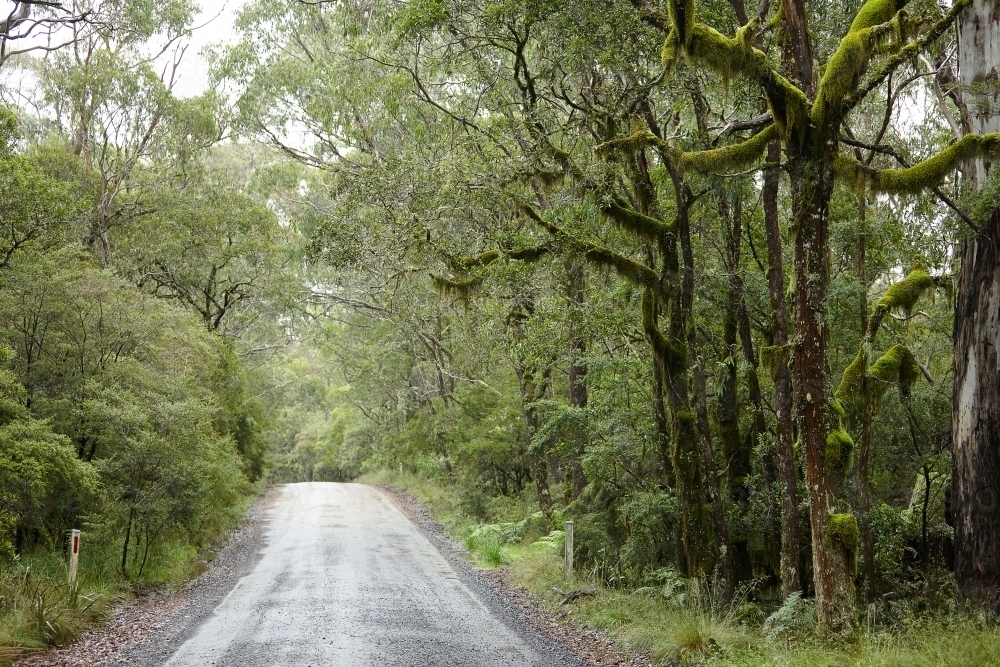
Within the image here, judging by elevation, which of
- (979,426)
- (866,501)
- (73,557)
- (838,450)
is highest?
(979,426)

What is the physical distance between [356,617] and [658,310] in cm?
635

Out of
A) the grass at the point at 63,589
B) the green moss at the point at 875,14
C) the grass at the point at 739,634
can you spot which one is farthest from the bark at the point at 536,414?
the green moss at the point at 875,14

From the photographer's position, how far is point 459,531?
22312mm

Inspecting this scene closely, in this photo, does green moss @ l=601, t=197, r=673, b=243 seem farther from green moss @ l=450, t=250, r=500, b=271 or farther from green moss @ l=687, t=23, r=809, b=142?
green moss @ l=687, t=23, r=809, b=142

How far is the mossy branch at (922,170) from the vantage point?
27.1ft

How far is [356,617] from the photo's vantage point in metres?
11.0

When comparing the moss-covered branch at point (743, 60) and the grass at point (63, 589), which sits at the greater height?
the moss-covered branch at point (743, 60)

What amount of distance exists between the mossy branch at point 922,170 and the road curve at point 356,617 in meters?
6.25

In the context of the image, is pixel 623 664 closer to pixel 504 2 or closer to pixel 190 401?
pixel 504 2

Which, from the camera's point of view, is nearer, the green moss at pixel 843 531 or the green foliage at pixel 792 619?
the green moss at pixel 843 531

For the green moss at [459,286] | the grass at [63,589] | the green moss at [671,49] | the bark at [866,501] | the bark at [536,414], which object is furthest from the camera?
the bark at [536,414]

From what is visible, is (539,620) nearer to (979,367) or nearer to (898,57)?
(979,367)

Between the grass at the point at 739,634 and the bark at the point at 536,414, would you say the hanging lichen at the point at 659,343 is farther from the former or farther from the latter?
the bark at the point at 536,414

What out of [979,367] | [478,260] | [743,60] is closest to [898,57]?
[743,60]
